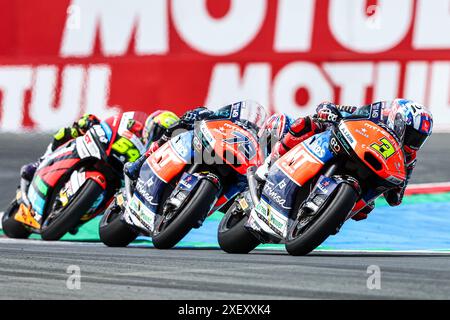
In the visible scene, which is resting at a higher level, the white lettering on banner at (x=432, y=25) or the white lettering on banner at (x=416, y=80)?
the white lettering on banner at (x=432, y=25)

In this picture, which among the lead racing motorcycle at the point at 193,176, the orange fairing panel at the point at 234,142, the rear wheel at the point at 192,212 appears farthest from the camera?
the orange fairing panel at the point at 234,142

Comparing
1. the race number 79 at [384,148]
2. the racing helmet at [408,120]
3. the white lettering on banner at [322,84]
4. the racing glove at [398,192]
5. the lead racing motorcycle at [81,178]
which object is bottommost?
the white lettering on banner at [322,84]

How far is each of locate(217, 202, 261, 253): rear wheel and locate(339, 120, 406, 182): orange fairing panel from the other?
1278mm

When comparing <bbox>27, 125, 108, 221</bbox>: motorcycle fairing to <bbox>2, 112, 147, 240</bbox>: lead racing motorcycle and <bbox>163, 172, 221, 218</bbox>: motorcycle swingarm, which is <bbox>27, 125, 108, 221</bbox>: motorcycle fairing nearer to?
<bbox>2, 112, 147, 240</bbox>: lead racing motorcycle

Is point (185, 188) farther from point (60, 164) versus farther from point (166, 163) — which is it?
point (60, 164)

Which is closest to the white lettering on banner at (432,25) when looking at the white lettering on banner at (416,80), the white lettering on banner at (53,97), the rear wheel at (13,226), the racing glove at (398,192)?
the white lettering on banner at (416,80)

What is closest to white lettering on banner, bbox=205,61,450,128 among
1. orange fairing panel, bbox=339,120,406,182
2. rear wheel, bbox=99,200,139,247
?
rear wheel, bbox=99,200,139,247

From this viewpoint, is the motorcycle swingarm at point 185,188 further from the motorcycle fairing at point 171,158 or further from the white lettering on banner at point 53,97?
the white lettering on banner at point 53,97

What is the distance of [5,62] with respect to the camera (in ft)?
55.8

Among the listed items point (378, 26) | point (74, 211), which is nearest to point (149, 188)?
point (74, 211)

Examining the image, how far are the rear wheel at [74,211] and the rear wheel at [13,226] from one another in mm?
824

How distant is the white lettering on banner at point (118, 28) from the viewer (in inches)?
643

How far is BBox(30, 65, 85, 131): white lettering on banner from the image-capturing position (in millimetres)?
16328

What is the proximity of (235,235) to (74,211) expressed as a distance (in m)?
1.88
